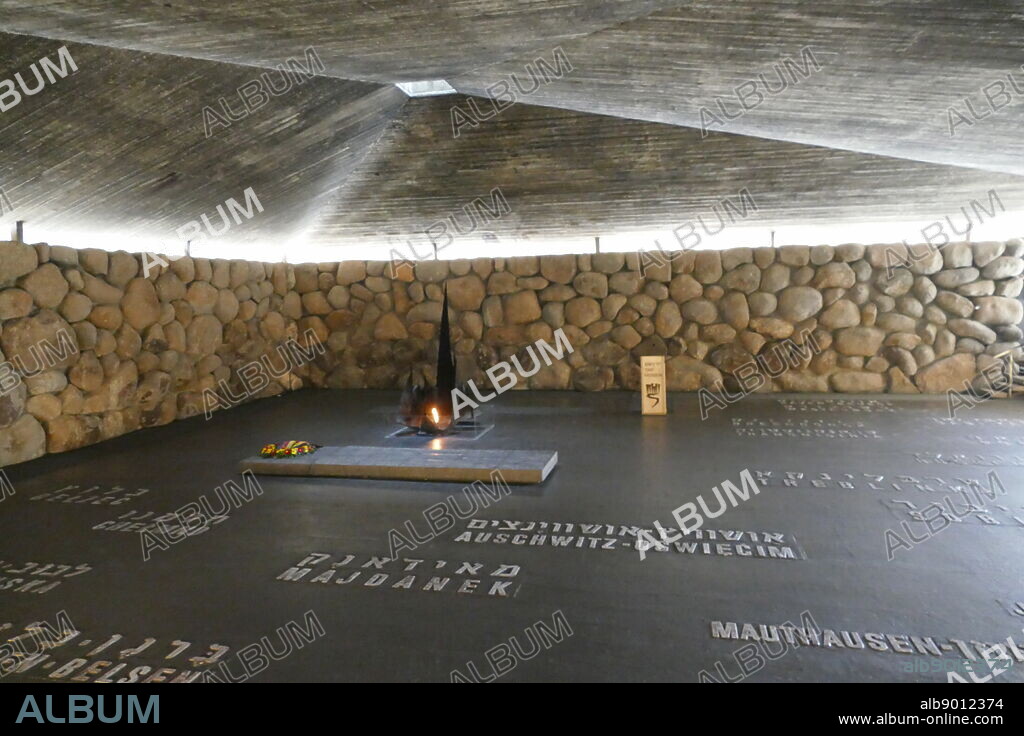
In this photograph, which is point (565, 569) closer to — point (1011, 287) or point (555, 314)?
point (555, 314)

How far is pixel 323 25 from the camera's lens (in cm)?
369

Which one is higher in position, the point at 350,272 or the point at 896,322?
the point at 350,272

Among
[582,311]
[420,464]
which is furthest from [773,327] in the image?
[420,464]

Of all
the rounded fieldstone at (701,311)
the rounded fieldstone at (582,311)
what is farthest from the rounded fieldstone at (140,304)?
the rounded fieldstone at (701,311)

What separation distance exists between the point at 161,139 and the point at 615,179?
188 inches

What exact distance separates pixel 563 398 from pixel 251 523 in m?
4.99

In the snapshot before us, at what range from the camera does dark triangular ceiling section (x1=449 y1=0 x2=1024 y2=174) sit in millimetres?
3258

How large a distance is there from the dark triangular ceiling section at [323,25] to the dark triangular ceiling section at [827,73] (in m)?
0.37

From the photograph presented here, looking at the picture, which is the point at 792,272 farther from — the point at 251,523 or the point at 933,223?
the point at 251,523

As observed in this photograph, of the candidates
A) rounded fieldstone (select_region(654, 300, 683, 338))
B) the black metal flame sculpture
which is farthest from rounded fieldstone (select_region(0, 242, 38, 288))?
rounded fieldstone (select_region(654, 300, 683, 338))

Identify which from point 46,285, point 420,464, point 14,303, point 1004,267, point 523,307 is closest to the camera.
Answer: point 420,464

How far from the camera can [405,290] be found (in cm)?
919

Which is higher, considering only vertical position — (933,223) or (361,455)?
(933,223)

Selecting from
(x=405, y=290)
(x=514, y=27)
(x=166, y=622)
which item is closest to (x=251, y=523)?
(x=166, y=622)
